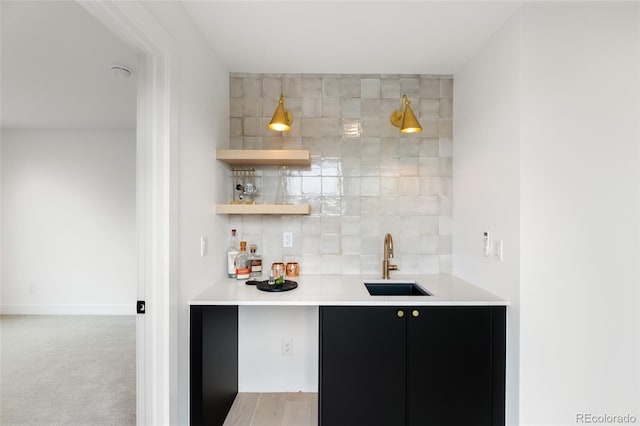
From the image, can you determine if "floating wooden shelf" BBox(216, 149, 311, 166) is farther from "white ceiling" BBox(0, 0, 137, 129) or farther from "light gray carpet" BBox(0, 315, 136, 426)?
"light gray carpet" BBox(0, 315, 136, 426)

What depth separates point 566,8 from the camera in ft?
4.70

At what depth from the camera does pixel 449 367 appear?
5.09ft

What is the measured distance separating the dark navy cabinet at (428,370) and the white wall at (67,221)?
138 inches

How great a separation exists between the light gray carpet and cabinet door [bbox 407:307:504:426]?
178cm

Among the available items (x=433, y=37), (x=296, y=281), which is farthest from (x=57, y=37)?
(x=433, y=37)

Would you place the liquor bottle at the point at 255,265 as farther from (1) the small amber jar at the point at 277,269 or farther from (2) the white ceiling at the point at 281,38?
(2) the white ceiling at the point at 281,38

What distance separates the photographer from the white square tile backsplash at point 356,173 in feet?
7.23

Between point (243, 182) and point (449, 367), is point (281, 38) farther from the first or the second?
point (449, 367)

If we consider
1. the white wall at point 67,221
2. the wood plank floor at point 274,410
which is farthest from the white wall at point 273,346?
the white wall at point 67,221

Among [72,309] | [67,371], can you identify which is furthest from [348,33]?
[72,309]

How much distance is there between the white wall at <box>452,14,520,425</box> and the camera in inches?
58.0

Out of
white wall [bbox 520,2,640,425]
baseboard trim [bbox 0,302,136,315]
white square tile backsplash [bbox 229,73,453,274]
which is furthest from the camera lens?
baseboard trim [bbox 0,302,136,315]

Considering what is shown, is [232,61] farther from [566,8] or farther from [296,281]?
[566,8]

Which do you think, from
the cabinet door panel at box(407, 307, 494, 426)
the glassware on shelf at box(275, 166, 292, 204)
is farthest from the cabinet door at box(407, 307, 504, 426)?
the glassware on shelf at box(275, 166, 292, 204)
